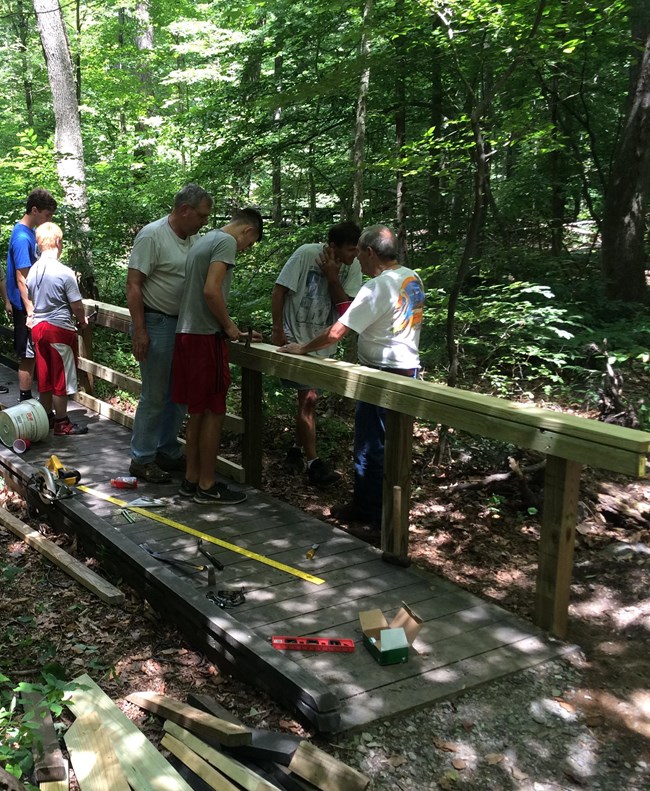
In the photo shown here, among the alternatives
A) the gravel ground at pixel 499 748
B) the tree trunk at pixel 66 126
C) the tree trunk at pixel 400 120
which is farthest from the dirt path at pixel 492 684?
the tree trunk at pixel 66 126

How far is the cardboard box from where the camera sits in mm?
2852

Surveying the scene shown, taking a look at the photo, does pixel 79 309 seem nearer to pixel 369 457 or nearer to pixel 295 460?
pixel 295 460

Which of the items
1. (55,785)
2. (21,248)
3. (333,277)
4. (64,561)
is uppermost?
(21,248)

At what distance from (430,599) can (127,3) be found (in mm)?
16451

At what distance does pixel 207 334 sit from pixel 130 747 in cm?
250

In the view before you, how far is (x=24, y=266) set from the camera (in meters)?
6.23

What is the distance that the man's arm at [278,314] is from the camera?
198 inches

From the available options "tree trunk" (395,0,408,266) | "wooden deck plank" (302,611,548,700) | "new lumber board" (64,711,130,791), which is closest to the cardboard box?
"wooden deck plank" (302,611,548,700)

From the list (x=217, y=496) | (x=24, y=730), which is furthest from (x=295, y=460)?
(x=24, y=730)

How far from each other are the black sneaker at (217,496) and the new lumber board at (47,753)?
2010 millimetres

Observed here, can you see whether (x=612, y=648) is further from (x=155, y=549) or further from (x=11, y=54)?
(x=11, y=54)

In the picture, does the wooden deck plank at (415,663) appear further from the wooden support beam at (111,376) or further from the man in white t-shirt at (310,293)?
the wooden support beam at (111,376)

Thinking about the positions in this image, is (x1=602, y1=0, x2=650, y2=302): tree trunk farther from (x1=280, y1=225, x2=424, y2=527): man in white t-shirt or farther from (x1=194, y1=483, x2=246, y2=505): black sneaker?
(x1=194, y1=483, x2=246, y2=505): black sneaker

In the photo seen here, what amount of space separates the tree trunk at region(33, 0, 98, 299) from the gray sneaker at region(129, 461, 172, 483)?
17.1ft
